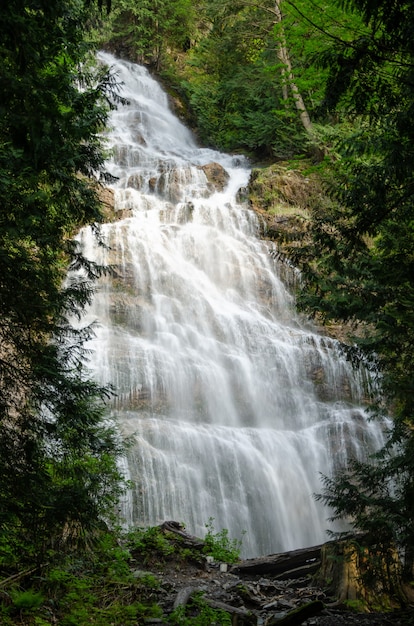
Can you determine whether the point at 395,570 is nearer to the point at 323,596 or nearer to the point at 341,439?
the point at 323,596

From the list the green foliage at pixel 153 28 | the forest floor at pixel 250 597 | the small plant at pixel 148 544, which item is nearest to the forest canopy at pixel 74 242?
the small plant at pixel 148 544

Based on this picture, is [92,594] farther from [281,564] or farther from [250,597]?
[281,564]

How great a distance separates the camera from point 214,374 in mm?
14883

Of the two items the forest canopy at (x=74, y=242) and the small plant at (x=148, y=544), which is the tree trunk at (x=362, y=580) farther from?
the small plant at (x=148, y=544)

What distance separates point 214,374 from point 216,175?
11.9m

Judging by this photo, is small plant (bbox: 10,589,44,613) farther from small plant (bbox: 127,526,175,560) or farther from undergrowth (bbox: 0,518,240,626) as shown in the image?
small plant (bbox: 127,526,175,560)

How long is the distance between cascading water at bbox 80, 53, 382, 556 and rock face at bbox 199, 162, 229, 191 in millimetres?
423

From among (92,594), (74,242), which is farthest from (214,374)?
(74,242)

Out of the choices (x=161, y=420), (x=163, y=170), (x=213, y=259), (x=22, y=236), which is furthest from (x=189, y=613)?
(x=163, y=170)

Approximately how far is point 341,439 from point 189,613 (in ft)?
28.9

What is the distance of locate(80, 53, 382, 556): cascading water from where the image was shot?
11711 millimetres

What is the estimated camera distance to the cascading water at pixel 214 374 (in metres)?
11.7

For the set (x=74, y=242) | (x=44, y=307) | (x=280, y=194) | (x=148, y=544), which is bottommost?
(x=148, y=544)

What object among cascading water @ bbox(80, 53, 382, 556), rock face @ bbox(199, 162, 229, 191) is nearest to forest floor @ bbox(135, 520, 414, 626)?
cascading water @ bbox(80, 53, 382, 556)
